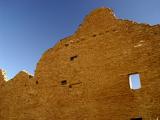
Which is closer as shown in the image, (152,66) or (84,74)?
(152,66)

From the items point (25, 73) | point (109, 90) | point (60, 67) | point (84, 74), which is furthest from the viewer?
point (25, 73)

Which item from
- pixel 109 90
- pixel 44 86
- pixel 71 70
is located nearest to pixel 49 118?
pixel 44 86

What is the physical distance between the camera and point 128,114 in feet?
39.1

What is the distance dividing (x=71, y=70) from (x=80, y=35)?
1.91 m

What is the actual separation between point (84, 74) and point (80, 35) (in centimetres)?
215

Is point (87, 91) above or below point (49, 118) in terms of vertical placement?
above

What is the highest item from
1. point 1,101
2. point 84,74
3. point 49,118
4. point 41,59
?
point 41,59

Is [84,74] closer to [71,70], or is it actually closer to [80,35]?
[71,70]

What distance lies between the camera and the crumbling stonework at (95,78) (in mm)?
12078

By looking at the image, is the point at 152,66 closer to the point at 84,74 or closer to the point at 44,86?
the point at 84,74

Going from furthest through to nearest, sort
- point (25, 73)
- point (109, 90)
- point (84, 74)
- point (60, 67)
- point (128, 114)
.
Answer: point (25, 73)
point (60, 67)
point (84, 74)
point (109, 90)
point (128, 114)

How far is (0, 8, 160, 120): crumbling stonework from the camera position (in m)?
12.1

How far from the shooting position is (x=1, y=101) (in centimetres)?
1616

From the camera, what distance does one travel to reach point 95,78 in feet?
43.6
